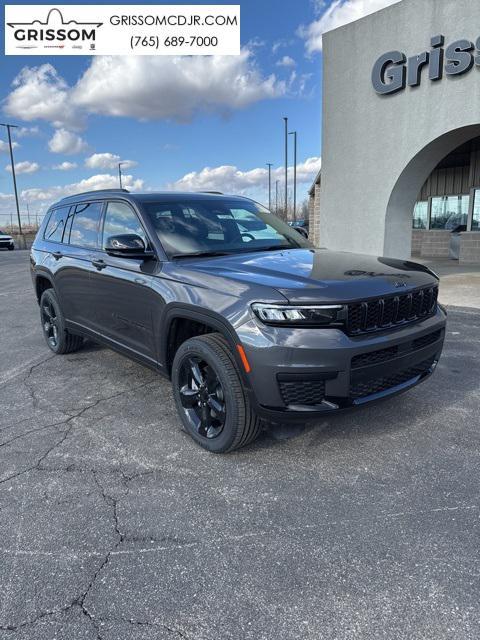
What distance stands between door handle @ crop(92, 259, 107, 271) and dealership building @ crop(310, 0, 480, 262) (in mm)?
7931

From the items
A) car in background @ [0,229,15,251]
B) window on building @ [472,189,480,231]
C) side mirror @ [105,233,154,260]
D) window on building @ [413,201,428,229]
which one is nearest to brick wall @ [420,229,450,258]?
window on building @ [413,201,428,229]

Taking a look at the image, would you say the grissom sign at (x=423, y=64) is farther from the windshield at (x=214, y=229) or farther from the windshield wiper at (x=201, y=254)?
the windshield wiper at (x=201, y=254)

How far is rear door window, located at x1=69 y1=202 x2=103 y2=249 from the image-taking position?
4.56 meters

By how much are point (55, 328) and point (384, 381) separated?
4.17 meters

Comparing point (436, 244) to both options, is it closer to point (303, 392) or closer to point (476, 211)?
point (476, 211)

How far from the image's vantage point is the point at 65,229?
17.3ft

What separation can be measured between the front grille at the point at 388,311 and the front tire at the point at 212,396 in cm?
79

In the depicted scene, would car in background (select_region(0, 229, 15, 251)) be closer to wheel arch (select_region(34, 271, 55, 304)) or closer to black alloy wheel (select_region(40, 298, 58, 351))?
wheel arch (select_region(34, 271, 55, 304))

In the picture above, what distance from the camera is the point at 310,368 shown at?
2.69 meters

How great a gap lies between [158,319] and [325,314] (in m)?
1.41

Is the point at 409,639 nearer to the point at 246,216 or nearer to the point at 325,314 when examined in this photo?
the point at 325,314

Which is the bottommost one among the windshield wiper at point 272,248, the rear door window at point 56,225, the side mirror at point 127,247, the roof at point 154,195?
the windshield wiper at point 272,248

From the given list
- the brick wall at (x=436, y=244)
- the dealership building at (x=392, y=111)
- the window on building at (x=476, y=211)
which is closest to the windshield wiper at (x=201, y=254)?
the dealership building at (x=392, y=111)

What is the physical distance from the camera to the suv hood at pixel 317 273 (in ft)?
9.05
